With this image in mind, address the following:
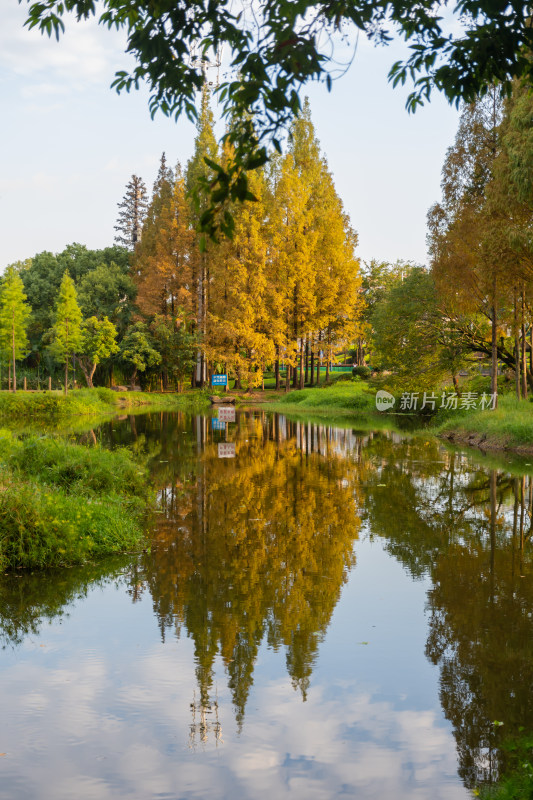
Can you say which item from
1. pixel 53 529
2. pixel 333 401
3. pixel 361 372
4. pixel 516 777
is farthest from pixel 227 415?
pixel 516 777

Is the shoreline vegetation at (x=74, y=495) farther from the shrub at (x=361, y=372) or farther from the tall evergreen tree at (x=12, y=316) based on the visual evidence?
the tall evergreen tree at (x=12, y=316)

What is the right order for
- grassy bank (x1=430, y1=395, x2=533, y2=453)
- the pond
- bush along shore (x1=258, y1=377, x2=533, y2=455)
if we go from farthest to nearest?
bush along shore (x1=258, y1=377, x2=533, y2=455) < grassy bank (x1=430, y1=395, x2=533, y2=453) < the pond

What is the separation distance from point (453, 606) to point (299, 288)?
127ft

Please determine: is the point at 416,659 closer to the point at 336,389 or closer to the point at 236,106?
the point at 236,106

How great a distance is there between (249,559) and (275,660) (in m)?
2.92

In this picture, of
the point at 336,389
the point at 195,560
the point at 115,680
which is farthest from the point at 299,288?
the point at 115,680

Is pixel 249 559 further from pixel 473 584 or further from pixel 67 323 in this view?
pixel 67 323

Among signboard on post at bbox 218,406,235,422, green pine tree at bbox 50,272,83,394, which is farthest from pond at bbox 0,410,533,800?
green pine tree at bbox 50,272,83,394

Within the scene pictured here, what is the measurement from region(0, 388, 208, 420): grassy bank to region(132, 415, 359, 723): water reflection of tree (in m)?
21.4

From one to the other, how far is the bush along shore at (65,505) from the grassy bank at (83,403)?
79.5 ft

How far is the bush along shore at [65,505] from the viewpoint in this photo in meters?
7.69

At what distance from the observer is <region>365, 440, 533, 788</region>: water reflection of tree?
14.7ft

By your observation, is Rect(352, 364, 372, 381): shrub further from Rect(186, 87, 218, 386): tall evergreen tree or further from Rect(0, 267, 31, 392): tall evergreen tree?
Rect(0, 267, 31, 392): tall evergreen tree

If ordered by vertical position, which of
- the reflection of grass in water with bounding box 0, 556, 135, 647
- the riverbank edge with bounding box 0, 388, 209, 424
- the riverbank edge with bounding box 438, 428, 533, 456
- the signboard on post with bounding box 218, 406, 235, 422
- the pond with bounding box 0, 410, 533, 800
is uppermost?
the riverbank edge with bounding box 0, 388, 209, 424
